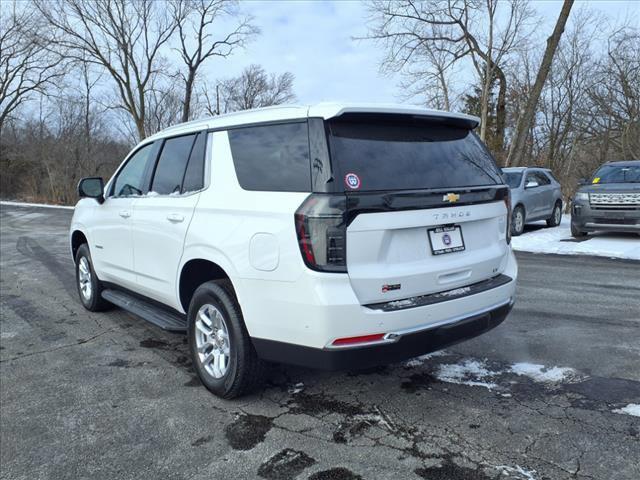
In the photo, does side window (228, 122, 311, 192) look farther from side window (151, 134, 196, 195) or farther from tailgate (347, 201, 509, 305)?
side window (151, 134, 196, 195)

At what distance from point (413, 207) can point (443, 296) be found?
1.93ft

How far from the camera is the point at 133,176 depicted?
4793mm

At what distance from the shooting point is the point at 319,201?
2.71 m

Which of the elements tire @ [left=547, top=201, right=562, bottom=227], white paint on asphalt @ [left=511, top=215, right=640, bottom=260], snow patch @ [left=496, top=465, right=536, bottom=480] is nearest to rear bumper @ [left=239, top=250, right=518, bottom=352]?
snow patch @ [left=496, top=465, right=536, bottom=480]

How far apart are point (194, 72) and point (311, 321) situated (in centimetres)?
3470

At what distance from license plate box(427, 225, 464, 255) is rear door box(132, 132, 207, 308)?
5.50 feet

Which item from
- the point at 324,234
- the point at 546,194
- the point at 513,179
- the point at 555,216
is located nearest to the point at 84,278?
the point at 324,234

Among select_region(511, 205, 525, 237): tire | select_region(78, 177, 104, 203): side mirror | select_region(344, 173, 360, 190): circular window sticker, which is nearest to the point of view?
select_region(344, 173, 360, 190): circular window sticker

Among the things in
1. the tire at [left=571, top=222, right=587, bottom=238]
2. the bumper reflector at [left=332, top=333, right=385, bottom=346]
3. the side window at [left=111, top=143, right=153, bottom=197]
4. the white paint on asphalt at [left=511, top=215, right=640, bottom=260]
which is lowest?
the white paint on asphalt at [left=511, top=215, right=640, bottom=260]

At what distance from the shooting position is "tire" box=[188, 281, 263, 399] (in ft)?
10.4

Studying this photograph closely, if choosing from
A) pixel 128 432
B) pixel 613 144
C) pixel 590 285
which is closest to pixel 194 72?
pixel 613 144

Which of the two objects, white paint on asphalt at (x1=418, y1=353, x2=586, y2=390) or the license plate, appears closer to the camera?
the license plate

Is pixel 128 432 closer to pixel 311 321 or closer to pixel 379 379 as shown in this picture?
pixel 311 321

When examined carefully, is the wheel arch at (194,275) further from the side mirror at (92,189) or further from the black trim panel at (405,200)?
the side mirror at (92,189)
